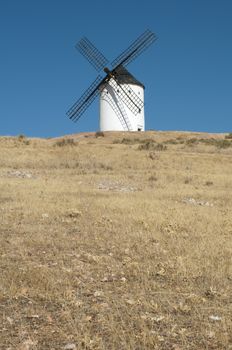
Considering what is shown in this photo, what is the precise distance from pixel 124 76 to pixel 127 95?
2.23m

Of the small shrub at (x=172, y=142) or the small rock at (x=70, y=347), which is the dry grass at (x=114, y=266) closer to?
the small rock at (x=70, y=347)

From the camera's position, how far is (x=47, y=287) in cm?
805

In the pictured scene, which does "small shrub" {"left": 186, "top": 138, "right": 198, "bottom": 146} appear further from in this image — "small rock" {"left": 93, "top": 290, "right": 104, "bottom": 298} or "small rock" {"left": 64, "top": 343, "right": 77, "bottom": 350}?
"small rock" {"left": 64, "top": 343, "right": 77, "bottom": 350}

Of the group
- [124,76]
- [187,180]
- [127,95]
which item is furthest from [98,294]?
[124,76]

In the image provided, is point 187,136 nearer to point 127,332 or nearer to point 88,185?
point 88,185

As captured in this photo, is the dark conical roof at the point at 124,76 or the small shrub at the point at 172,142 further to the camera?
the dark conical roof at the point at 124,76

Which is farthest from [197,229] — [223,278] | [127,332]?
[127,332]

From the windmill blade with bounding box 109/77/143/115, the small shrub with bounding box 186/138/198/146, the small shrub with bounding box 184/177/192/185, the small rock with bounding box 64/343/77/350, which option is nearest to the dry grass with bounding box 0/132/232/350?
the small rock with bounding box 64/343/77/350

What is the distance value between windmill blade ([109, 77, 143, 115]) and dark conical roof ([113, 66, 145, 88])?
1.61ft

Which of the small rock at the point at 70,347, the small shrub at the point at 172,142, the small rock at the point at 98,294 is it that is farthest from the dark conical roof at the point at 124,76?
the small rock at the point at 70,347

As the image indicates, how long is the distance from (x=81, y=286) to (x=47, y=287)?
0.60 m

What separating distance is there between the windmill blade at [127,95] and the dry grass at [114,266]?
3228cm

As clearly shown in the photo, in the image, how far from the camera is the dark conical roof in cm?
5350

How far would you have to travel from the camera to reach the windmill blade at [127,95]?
53531 millimetres
